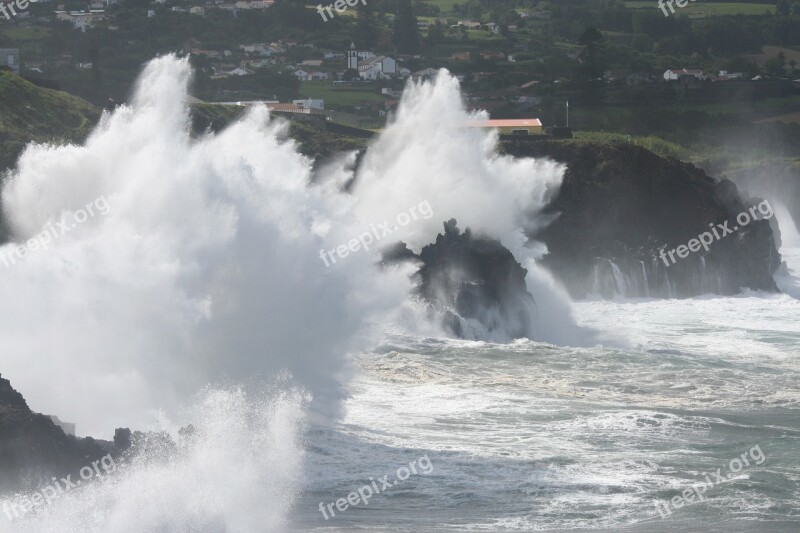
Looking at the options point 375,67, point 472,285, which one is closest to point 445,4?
point 375,67

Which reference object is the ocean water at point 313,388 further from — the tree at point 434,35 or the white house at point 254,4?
the white house at point 254,4

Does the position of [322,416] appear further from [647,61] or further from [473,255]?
[647,61]

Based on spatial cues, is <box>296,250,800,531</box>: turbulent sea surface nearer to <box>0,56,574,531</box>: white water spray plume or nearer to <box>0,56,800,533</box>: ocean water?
<box>0,56,800,533</box>: ocean water

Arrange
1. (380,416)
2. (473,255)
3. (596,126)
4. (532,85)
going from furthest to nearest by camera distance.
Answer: (532,85) → (596,126) → (473,255) → (380,416)

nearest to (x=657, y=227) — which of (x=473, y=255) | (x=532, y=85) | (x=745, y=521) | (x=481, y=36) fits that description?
(x=473, y=255)
